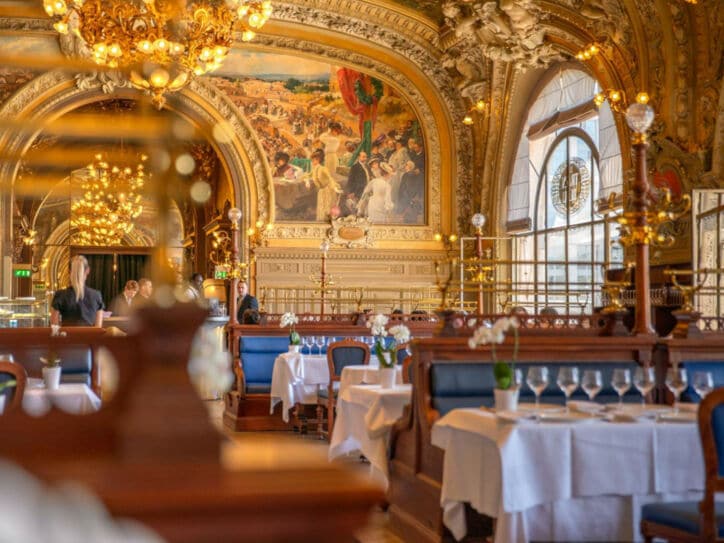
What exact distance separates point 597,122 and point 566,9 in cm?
196

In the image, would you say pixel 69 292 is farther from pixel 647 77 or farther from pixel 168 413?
pixel 647 77

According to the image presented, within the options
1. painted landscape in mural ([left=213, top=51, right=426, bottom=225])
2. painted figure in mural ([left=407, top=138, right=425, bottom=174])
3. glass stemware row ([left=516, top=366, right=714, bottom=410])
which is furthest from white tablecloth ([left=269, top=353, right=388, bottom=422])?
painted figure in mural ([left=407, top=138, right=425, bottom=174])

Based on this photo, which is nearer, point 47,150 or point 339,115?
point 339,115

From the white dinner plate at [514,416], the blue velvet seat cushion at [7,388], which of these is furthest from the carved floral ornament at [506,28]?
the blue velvet seat cushion at [7,388]

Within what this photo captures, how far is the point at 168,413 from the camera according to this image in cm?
155

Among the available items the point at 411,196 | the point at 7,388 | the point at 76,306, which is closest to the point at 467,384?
the point at 7,388

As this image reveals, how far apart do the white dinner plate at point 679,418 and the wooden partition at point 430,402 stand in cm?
123

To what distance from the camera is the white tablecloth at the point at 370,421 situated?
22.2ft

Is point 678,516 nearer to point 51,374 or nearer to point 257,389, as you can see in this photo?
point 51,374

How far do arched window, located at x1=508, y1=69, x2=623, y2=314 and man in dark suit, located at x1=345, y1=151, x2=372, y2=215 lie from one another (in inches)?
119

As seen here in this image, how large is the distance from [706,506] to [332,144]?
17068 mm

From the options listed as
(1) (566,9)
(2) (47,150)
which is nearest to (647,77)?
(1) (566,9)

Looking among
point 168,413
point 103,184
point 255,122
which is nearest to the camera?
point 168,413

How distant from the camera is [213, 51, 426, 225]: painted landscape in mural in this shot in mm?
20266
